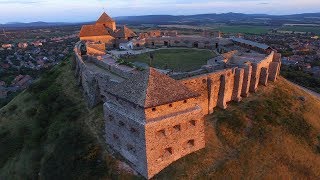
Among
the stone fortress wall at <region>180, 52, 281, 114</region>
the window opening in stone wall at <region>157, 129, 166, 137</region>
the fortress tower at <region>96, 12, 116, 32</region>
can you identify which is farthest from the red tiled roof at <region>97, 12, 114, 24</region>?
the window opening in stone wall at <region>157, 129, 166, 137</region>

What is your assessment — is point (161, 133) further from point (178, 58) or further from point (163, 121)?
point (178, 58)

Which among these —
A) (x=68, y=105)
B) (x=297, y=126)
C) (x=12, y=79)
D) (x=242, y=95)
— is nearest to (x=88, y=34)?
(x=68, y=105)

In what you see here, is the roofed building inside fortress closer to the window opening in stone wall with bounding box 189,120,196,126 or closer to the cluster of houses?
the cluster of houses

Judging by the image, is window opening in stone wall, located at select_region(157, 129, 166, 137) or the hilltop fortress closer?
the hilltop fortress

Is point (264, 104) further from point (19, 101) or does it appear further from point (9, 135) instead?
point (19, 101)

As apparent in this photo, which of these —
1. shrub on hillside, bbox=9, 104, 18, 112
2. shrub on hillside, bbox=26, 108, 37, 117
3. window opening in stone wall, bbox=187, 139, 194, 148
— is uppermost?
window opening in stone wall, bbox=187, 139, 194, 148
